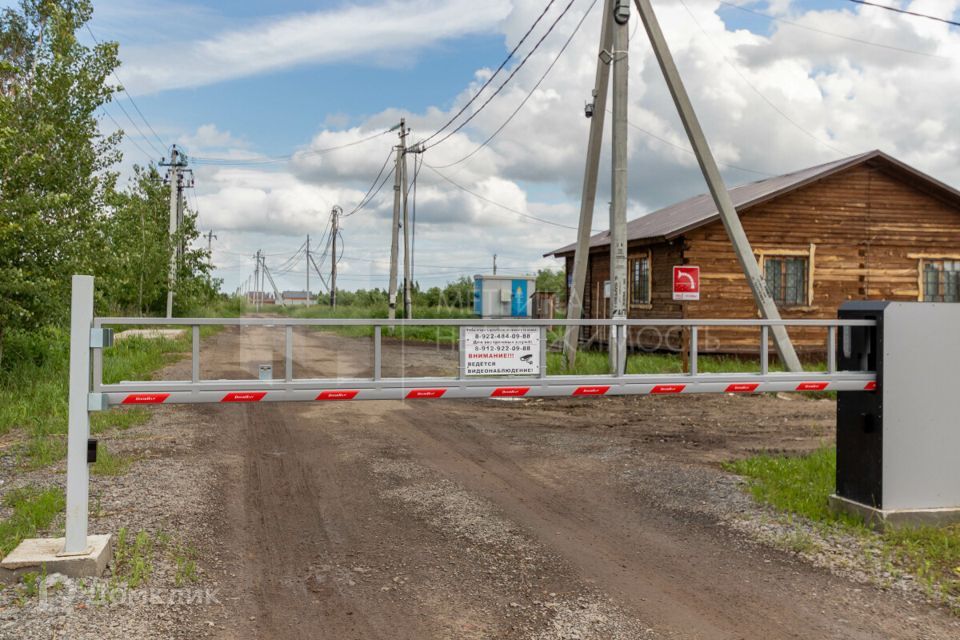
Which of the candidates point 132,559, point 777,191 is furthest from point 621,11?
point 132,559

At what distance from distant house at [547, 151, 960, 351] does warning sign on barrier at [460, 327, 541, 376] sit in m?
14.9

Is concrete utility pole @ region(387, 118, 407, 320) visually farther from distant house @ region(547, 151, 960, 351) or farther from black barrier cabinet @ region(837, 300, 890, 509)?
black barrier cabinet @ region(837, 300, 890, 509)

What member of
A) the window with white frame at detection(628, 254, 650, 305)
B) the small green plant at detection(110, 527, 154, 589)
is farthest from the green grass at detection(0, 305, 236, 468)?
the window with white frame at detection(628, 254, 650, 305)

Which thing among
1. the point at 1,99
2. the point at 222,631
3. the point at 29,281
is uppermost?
the point at 1,99

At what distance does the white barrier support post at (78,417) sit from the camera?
522cm

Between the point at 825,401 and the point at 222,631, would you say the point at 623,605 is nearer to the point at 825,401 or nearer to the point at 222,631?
the point at 222,631

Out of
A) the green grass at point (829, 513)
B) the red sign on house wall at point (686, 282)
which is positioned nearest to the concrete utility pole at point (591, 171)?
the red sign on house wall at point (686, 282)

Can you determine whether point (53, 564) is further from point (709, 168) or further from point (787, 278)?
point (787, 278)

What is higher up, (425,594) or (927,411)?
(927,411)

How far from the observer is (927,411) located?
266 inches

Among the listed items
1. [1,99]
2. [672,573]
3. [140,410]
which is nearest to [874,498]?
[672,573]

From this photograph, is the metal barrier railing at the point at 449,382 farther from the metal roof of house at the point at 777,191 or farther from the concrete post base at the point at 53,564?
the metal roof of house at the point at 777,191

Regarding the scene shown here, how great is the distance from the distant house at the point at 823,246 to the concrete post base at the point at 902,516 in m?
13.9

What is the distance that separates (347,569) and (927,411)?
522 centimetres
